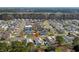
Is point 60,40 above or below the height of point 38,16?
below

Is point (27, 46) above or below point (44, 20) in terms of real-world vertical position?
below

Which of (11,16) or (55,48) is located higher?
(11,16)

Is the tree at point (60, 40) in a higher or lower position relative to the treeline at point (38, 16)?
lower

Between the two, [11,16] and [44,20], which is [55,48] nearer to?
[44,20]

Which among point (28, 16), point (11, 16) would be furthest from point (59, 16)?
point (11, 16)

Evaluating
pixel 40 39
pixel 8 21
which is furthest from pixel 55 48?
pixel 8 21

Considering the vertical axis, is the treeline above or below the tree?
above
